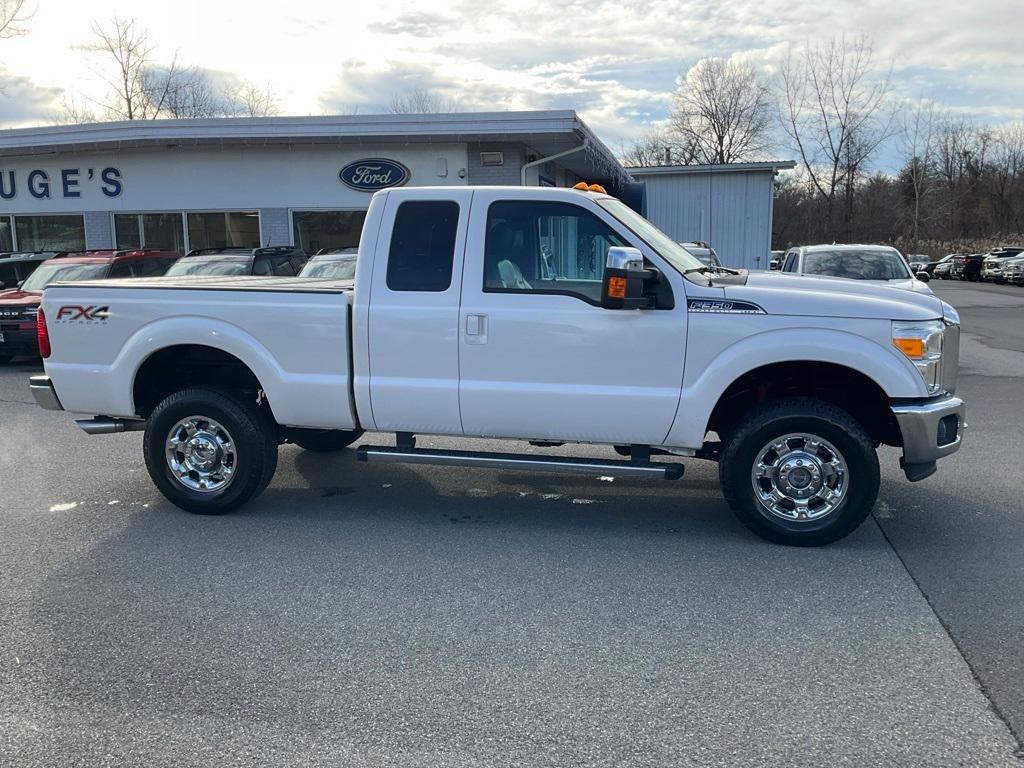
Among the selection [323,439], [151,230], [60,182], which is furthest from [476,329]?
[60,182]

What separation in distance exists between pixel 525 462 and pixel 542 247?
1341 mm

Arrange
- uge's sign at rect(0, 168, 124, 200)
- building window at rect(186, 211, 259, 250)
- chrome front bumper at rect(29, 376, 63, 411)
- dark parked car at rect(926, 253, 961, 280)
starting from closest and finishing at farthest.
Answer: chrome front bumper at rect(29, 376, 63, 411) < building window at rect(186, 211, 259, 250) < uge's sign at rect(0, 168, 124, 200) < dark parked car at rect(926, 253, 961, 280)

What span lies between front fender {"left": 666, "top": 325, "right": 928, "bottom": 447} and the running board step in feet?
1.22

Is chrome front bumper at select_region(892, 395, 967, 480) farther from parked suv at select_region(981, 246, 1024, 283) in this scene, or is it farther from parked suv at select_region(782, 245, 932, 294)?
parked suv at select_region(981, 246, 1024, 283)

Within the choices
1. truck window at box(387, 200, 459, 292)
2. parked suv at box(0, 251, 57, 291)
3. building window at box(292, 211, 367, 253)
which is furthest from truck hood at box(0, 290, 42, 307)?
truck window at box(387, 200, 459, 292)

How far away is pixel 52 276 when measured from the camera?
560 inches

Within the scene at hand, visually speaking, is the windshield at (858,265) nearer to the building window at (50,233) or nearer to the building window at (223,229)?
the building window at (223,229)

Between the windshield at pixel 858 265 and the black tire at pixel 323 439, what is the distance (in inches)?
307

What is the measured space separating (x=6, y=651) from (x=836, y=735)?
353 centimetres

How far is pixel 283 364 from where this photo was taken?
5.62 meters

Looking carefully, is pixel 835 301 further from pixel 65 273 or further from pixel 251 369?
pixel 65 273

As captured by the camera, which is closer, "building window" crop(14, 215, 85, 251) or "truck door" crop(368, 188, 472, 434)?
"truck door" crop(368, 188, 472, 434)

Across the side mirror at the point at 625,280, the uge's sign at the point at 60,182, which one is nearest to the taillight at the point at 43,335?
the side mirror at the point at 625,280

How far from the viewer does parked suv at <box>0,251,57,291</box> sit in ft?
53.5
